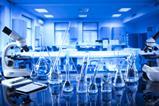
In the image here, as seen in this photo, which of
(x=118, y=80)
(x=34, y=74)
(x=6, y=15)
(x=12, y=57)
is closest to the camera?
(x=118, y=80)

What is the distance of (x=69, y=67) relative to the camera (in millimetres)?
1223

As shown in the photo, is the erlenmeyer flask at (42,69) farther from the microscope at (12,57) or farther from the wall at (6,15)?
the wall at (6,15)

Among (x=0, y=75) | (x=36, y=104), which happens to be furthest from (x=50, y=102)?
(x=0, y=75)

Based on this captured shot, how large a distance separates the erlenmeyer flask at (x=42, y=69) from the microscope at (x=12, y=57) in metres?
0.07

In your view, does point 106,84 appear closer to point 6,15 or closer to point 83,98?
point 83,98

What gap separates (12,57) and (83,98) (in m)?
0.81

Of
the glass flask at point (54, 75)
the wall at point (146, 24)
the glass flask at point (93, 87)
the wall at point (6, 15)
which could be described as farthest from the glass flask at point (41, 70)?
the wall at point (146, 24)

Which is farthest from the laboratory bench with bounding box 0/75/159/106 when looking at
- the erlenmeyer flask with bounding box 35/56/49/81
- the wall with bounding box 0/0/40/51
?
the wall with bounding box 0/0/40/51

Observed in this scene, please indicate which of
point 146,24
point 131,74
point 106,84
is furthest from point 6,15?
point 146,24

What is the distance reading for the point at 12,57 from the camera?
4.94ft

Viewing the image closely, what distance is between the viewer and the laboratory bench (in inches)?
31.8

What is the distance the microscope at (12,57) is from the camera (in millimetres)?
1386

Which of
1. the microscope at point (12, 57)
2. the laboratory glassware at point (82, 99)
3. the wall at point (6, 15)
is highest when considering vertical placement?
the wall at point (6, 15)

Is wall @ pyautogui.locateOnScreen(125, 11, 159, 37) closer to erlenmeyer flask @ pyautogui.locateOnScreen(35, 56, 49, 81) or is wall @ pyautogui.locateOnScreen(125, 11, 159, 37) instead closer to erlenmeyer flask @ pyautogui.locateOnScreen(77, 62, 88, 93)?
erlenmeyer flask @ pyautogui.locateOnScreen(35, 56, 49, 81)
